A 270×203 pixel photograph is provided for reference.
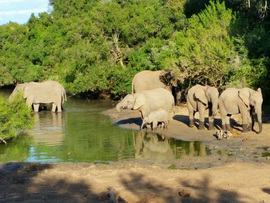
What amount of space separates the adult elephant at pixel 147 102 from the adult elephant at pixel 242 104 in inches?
152

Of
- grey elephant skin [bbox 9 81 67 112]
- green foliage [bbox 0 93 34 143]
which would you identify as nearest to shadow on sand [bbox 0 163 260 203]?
green foliage [bbox 0 93 34 143]

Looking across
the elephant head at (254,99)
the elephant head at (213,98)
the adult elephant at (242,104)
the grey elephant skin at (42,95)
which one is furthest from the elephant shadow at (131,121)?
the grey elephant skin at (42,95)

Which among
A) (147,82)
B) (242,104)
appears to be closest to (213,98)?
(242,104)

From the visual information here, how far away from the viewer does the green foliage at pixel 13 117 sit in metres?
19.0

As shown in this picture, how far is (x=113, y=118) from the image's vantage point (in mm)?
25656

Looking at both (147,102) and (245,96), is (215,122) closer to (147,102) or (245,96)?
(147,102)

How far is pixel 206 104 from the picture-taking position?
20438 mm

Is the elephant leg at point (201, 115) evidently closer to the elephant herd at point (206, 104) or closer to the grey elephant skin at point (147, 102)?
the elephant herd at point (206, 104)

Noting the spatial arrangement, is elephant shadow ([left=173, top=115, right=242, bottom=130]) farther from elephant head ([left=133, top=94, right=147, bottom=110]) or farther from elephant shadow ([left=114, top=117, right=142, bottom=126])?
elephant head ([left=133, top=94, right=147, bottom=110])

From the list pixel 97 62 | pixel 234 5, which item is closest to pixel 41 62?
pixel 97 62

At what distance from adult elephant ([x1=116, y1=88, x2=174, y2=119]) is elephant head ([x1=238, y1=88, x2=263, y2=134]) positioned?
4703mm

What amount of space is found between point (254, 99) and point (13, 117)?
30.8 ft

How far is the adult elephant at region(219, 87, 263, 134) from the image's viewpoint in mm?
18547

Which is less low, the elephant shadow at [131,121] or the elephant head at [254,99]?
the elephant head at [254,99]
